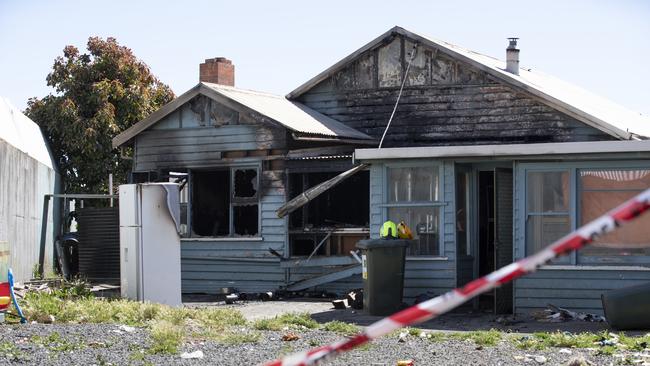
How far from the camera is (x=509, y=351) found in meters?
10.3

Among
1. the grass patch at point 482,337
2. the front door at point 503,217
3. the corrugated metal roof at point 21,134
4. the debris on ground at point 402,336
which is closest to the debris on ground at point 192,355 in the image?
the debris on ground at point 402,336

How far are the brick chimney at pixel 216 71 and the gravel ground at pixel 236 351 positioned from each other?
13006 millimetres

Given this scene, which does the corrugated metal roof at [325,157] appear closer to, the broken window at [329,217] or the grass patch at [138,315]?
the broken window at [329,217]

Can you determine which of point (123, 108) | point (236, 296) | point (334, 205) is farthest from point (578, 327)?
point (123, 108)

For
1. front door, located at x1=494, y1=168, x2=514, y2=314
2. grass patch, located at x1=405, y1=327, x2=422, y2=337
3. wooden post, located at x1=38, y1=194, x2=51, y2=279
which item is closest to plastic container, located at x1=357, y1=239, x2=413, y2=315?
front door, located at x1=494, y1=168, x2=514, y2=314

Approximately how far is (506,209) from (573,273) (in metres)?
1.73

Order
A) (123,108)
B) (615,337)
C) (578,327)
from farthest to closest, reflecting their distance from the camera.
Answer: (123,108), (578,327), (615,337)

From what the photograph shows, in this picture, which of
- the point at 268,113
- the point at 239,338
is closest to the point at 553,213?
the point at 239,338

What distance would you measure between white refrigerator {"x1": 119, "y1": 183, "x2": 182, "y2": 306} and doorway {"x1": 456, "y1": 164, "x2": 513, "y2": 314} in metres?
4.34

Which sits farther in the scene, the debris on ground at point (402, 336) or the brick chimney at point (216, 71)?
the brick chimney at point (216, 71)

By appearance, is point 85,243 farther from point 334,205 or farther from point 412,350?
point 412,350

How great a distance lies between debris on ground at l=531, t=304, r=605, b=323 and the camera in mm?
13758

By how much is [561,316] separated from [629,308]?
1.83m

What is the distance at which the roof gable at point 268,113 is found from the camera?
755 inches
